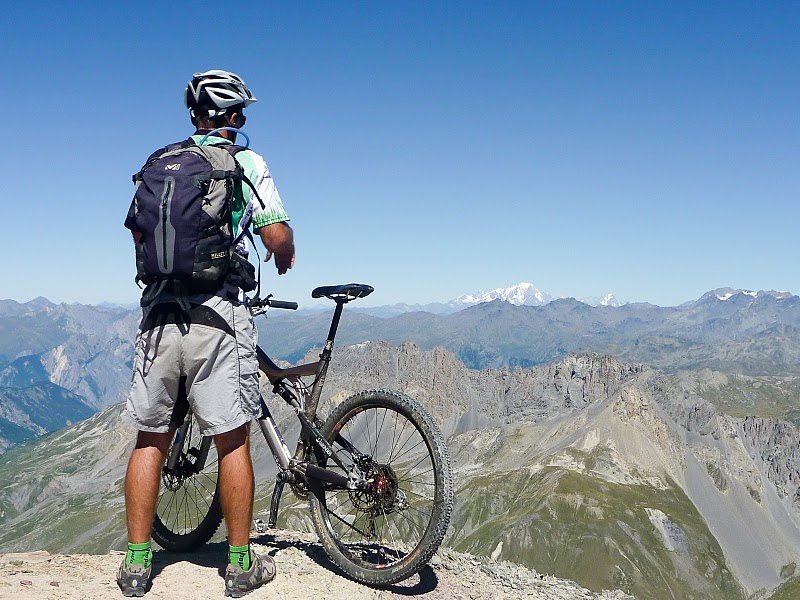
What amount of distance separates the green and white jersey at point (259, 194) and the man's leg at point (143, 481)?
2449mm

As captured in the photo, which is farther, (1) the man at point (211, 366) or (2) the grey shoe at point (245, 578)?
(2) the grey shoe at point (245, 578)

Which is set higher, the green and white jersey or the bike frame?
the green and white jersey

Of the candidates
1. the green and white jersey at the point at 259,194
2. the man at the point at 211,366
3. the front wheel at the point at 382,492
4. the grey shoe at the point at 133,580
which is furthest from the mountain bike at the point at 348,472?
the grey shoe at the point at 133,580

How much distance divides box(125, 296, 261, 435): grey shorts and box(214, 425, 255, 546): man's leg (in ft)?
0.84

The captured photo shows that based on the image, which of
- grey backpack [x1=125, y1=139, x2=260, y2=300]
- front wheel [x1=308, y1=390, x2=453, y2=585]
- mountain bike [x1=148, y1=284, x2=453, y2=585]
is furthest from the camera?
mountain bike [x1=148, y1=284, x2=453, y2=585]

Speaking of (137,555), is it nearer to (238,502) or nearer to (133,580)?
(133,580)

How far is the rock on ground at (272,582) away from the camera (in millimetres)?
6785

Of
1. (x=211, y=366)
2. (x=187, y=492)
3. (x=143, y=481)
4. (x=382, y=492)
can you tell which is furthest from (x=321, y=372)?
(x=187, y=492)

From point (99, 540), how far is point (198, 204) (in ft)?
754

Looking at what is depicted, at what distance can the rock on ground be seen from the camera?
6.79 metres

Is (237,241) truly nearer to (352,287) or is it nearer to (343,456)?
(352,287)

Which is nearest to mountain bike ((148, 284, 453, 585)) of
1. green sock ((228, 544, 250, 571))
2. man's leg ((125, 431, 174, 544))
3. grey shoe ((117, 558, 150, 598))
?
man's leg ((125, 431, 174, 544))

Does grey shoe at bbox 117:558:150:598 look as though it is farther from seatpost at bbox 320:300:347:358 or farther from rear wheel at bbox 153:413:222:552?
seatpost at bbox 320:300:347:358

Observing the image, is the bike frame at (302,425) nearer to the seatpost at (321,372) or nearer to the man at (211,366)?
the seatpost at (321,372)
